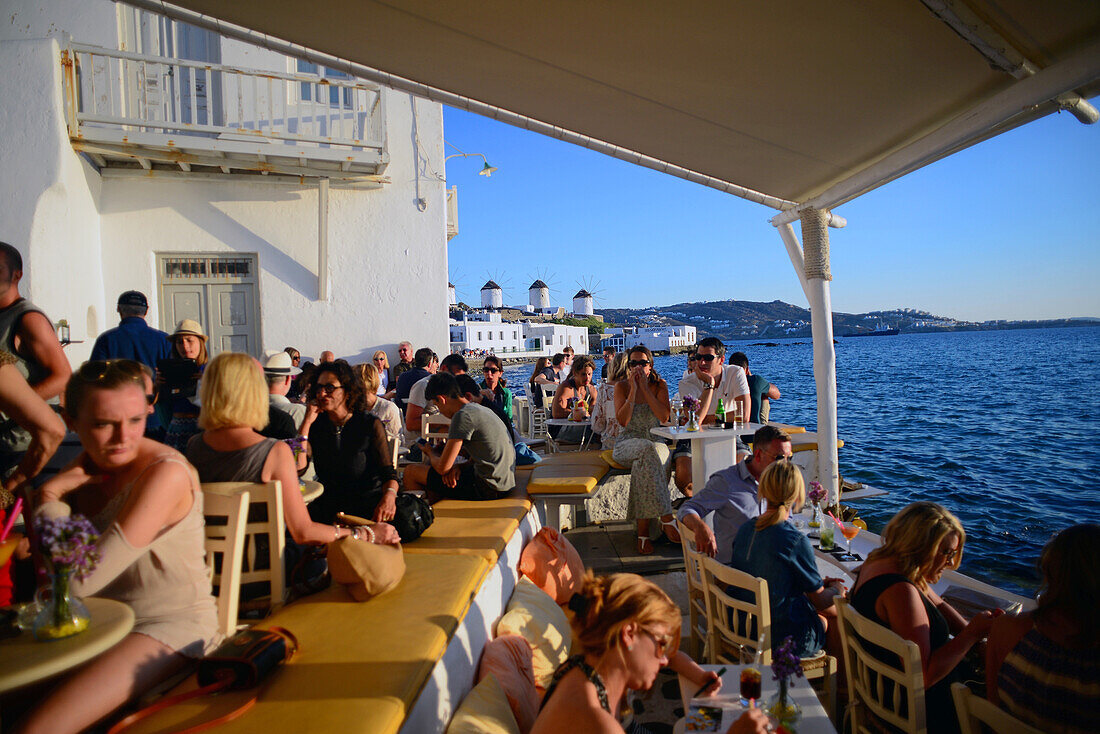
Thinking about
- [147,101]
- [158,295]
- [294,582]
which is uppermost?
[147,101]

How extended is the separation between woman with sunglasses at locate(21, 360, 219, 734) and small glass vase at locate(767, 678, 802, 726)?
1993 mm

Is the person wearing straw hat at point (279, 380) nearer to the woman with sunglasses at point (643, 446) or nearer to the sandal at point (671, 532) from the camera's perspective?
the woman with sunglasses at point (643, 446)

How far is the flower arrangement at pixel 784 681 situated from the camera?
80.3 inches

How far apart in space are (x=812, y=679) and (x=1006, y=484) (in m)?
19.8

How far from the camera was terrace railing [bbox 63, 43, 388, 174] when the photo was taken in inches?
285

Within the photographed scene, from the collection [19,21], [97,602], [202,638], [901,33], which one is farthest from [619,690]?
[19,21]

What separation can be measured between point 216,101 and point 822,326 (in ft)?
28.7

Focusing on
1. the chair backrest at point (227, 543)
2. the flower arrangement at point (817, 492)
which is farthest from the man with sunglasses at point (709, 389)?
the chair backrest at point (227, 543)

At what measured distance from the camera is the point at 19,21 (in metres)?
6.92

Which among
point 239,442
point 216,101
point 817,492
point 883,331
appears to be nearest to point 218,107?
point 216,101

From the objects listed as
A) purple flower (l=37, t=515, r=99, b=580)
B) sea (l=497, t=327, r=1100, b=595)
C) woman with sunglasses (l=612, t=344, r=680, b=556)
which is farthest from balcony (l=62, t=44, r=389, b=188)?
sea (l=497, t=327, r=1100, b=595)

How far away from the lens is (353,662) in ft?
7.01

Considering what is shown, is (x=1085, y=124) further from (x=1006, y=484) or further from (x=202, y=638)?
(x=1006, y=484)

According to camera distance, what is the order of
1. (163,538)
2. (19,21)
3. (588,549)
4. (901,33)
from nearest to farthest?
(163,538) → (901,33) → (588,549) → (19,21)
